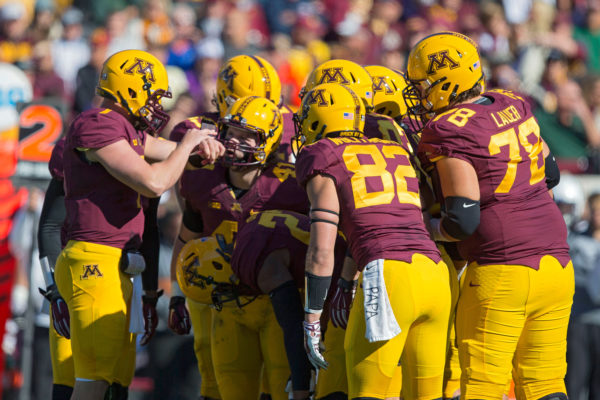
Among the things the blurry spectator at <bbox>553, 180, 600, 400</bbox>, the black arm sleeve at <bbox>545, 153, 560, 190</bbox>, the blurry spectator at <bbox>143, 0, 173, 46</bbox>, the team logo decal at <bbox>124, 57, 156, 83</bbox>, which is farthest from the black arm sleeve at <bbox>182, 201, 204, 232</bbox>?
the blurry spectator at <bbox>143, 0, 173, 46</bbox>

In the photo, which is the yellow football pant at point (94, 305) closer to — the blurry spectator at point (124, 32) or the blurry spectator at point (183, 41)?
the blurry spectator at point (183, 41)

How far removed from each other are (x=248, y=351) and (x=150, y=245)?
0.87 m

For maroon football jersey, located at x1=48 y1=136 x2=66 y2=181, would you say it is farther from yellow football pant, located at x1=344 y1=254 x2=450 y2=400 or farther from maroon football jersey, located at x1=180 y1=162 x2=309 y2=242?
yellow football pant, located at x1=344 y1=254 x2=450 y2=400

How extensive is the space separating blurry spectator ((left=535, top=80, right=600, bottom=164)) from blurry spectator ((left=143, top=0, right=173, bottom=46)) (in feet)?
15.1

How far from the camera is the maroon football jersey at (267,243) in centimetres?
496

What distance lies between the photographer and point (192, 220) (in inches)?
234

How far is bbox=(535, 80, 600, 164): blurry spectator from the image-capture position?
1005 cm

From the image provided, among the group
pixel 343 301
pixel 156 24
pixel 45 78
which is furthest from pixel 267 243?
pixel 156 24

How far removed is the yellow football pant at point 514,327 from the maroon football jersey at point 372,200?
344 millimetres

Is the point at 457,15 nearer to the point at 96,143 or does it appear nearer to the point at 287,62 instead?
the point at 287,62

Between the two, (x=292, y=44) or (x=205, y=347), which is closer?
(x=205, y=347)

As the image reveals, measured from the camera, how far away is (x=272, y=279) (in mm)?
4930

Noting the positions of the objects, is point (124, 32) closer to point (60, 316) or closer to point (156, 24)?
point (156, 24)

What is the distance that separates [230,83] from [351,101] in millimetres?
1665
